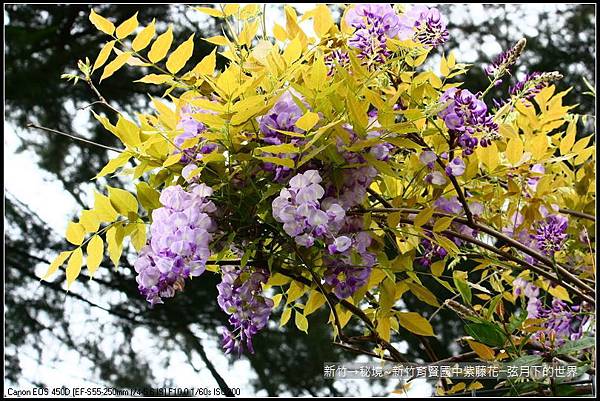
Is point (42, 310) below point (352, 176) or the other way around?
the other way around

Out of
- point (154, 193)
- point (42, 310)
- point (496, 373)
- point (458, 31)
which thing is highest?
point (458, 31)

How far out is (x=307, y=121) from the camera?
392 mm

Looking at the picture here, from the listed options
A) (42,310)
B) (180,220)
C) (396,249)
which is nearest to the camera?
(180,220)

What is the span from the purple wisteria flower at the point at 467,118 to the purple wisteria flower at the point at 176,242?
17cm

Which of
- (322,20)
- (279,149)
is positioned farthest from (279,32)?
(279,149)

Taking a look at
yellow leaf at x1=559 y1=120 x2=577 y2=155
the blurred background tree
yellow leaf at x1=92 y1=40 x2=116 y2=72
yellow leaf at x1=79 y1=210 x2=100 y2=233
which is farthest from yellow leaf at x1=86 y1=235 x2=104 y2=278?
the blurred background tree

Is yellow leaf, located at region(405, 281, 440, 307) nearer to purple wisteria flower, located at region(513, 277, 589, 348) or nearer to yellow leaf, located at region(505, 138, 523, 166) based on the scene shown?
yellow leaf, located at region(505, 138, 523, 166)

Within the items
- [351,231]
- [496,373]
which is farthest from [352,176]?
[496,373]

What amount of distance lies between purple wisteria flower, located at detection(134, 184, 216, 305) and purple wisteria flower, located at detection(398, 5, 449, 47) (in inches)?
7.0

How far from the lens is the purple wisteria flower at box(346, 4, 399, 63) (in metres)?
0.45

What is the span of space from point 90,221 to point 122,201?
29mm

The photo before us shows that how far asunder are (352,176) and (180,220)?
4.4 inches

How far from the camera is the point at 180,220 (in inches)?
15.8

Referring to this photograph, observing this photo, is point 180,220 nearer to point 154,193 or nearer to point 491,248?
point 154,193
